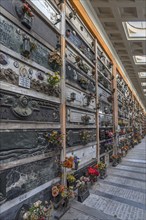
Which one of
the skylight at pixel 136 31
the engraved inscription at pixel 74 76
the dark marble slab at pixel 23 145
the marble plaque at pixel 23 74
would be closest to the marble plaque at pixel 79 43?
the engraved inscription at pixel 74 76

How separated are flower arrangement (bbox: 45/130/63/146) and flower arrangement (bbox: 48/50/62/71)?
1634 millimetres

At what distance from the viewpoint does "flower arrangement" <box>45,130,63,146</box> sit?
3.95m

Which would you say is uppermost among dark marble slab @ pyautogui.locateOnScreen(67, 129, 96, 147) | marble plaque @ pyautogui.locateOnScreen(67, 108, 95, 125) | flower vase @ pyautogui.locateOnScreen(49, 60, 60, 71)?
flower vase @ pyautogui.locateOnScreen(49, 60, 60, 71)

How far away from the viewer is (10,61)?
307 cm

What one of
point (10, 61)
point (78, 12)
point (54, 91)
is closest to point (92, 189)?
point (54, 91)

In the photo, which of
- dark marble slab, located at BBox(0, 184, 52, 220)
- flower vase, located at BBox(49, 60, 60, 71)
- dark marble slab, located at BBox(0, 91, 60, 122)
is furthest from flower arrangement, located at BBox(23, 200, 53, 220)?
flower vase, located at BBox(49, 60, 60, 71)

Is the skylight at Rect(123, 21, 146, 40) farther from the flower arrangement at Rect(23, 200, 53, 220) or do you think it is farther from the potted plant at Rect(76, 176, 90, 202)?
the flower arrangement at Rect(23, 200, 53, 220)

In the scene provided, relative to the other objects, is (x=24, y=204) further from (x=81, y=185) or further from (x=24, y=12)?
(x=24, y=12)

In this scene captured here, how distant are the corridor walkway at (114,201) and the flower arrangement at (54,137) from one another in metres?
1.70

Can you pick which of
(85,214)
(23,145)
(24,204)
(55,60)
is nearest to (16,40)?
(55,60)

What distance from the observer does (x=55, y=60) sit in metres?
4.23

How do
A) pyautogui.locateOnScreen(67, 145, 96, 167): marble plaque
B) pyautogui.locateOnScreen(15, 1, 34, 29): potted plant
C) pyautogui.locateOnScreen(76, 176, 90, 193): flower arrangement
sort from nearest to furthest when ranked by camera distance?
pyautogui.locateOnScreen(15, 1, 34, 29): potted plant < pyautogui.locateOnScreen(76, 176, 90, 193): flower arrangement < pyautogui.locateOnScreen(67, 145, 96, 167): marble plaque

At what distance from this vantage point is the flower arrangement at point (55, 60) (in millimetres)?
4162

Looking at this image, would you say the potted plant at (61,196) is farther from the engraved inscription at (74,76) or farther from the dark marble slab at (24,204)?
the engraved inscription at (74,76)
